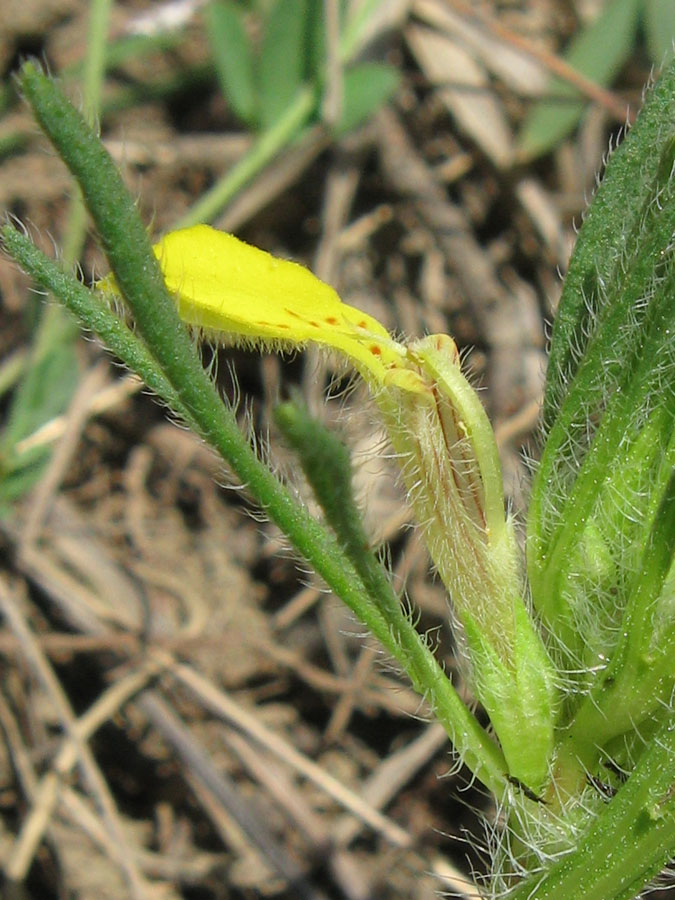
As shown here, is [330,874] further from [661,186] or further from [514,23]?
[514,23]

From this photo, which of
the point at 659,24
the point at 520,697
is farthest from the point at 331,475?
the point at 659,24

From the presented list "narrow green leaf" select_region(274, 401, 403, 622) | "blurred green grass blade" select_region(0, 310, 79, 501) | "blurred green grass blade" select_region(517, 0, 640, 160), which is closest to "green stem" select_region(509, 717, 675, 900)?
"narrow green leaf" select_region(274, 401, 403, 622)

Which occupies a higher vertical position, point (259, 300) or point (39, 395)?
point (259, 300)

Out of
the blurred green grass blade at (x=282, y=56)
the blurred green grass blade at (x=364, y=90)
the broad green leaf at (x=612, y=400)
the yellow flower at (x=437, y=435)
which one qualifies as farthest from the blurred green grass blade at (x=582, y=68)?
the yellow flower at (x=437, y=435)

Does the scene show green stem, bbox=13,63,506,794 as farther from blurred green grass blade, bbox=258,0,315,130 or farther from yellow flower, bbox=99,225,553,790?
blurred green grass blade, bbox=258,0,315,130

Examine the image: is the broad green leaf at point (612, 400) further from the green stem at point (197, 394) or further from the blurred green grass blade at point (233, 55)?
the blurred green grass blade at point (233, 55)

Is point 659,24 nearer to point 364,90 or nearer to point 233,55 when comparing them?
point 364,90
